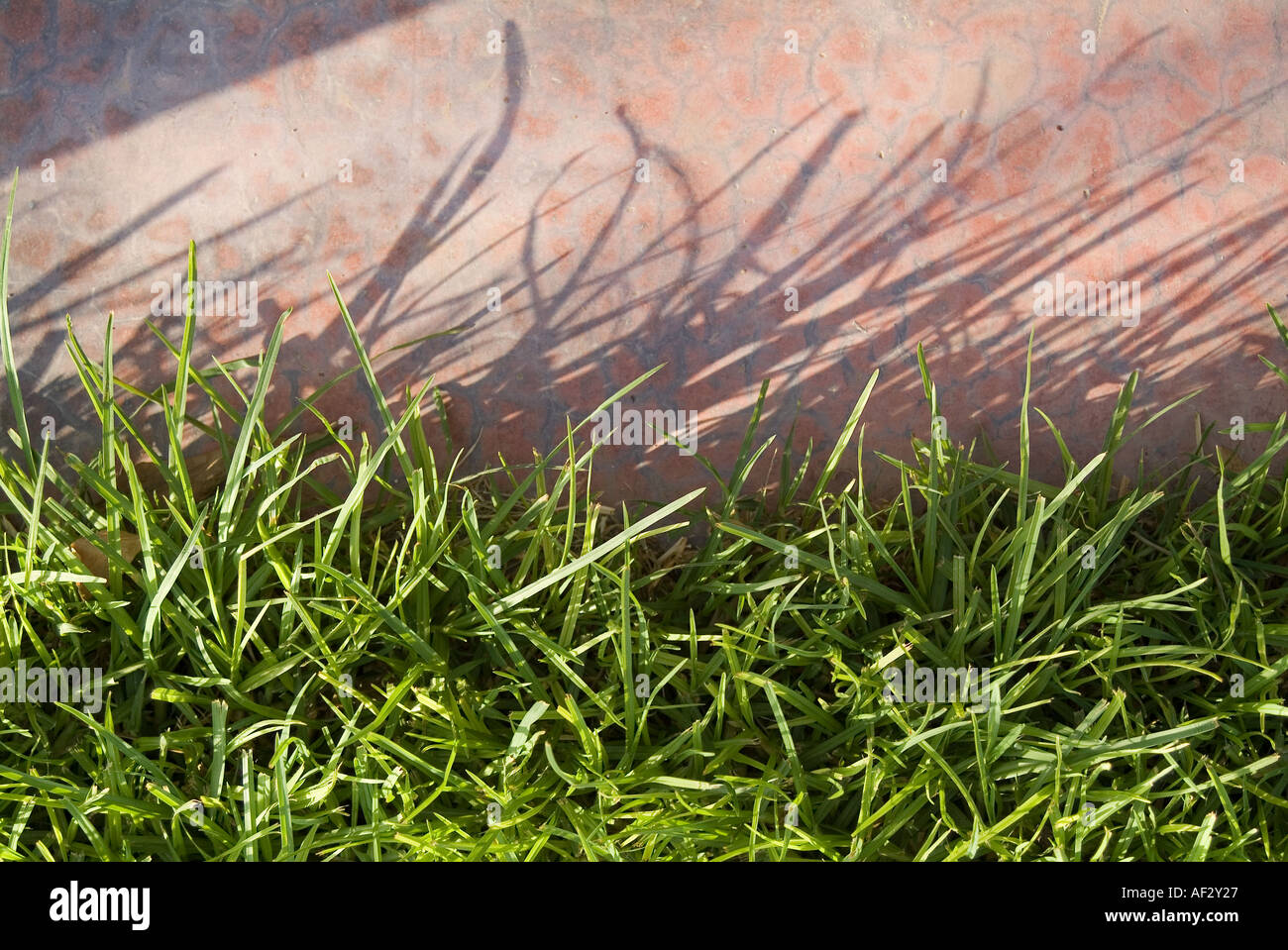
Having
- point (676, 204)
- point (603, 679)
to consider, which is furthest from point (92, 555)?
point (676, 204)

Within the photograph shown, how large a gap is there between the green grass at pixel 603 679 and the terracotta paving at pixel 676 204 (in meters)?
0.37

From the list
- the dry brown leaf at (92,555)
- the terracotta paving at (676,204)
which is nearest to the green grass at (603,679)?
the dry brown leaf at (92,555)

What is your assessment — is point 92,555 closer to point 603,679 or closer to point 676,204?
point 603,679

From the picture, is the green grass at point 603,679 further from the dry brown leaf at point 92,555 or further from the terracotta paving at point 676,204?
the terracotta paving at point 676,204

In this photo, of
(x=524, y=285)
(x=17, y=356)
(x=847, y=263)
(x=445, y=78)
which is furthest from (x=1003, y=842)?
(x=17, y=356)

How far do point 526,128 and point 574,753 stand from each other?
62.0 inches

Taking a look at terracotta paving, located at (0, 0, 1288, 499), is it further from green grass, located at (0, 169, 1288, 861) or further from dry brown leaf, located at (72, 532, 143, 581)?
dry brown leaf, located at (72, 532, 143, 581)

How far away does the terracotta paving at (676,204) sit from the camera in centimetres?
245

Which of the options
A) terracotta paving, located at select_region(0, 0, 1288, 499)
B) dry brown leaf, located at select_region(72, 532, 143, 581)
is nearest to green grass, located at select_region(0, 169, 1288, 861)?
dry brown leaf, located at select_region(72, 532, 143, 581)

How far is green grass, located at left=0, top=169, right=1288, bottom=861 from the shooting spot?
1.95 meters

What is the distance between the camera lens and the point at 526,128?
246 cm

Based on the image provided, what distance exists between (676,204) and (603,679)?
Answer: 4.03ft

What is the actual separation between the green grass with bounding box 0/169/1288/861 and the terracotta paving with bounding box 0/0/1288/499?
14.4 inches

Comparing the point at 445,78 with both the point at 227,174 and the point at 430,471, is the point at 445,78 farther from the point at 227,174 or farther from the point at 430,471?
the point at 430,471
